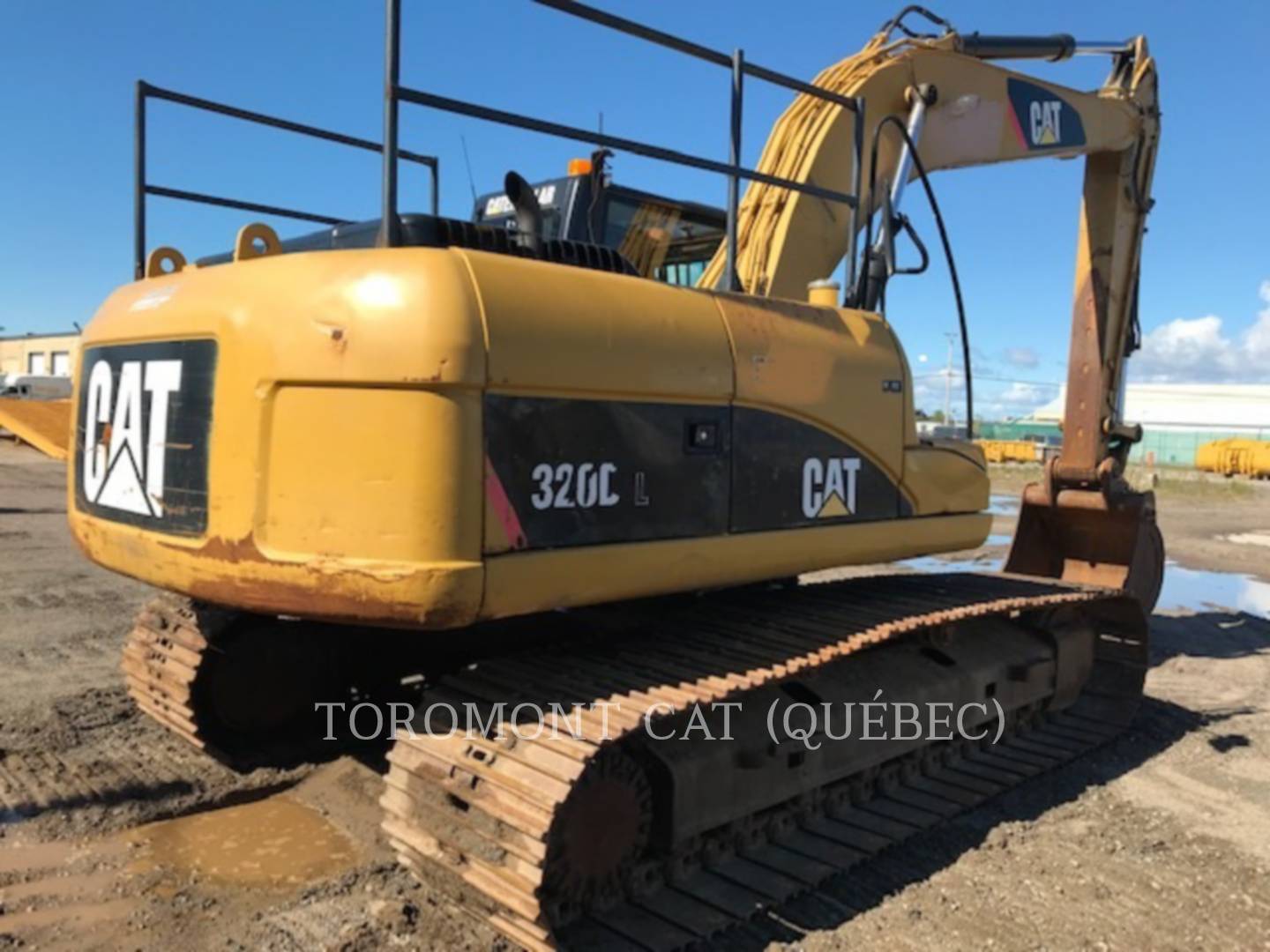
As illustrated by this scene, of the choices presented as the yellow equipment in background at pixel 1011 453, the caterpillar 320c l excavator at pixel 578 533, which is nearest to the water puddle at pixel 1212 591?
the caterpillar 320c l excavator at pixel 578 533

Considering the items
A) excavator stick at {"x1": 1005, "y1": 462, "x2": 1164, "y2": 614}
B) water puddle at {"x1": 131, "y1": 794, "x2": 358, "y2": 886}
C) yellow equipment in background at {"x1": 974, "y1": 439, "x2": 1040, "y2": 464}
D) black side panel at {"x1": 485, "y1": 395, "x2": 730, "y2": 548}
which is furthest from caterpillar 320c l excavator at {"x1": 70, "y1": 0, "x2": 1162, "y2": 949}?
yellow equipment in background at {"x1": 974, "y1": 439, "x2": 1040, "y2": 464}

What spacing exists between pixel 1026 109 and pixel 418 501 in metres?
5.24

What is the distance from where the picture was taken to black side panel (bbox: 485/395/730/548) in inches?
118

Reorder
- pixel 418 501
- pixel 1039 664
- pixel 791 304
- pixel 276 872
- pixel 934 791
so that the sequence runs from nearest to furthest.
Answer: pixel 418 501
pixel 276 872
pixel 791 304
pixel 934 791
pixel 1039 664

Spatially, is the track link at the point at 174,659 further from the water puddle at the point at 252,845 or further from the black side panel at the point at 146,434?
the black side panel at the point at 146,434

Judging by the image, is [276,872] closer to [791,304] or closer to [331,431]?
[331,431]

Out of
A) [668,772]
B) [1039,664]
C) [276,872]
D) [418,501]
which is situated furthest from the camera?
[1039,664]

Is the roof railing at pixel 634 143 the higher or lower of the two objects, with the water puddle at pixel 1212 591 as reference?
higher

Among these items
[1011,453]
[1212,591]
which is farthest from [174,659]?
[1011,453]

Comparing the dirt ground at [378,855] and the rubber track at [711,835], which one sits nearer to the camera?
the rubber track at [711,835]

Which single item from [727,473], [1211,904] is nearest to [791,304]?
[727,473]

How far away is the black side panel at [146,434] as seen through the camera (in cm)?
320

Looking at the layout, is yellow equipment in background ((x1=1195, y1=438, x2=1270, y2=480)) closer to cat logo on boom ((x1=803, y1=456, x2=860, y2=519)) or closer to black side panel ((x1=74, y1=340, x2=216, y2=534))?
cat logo on boom ((x1=803, y1=456, x2=860, y2=519))

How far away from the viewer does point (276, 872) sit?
12.1 feet
